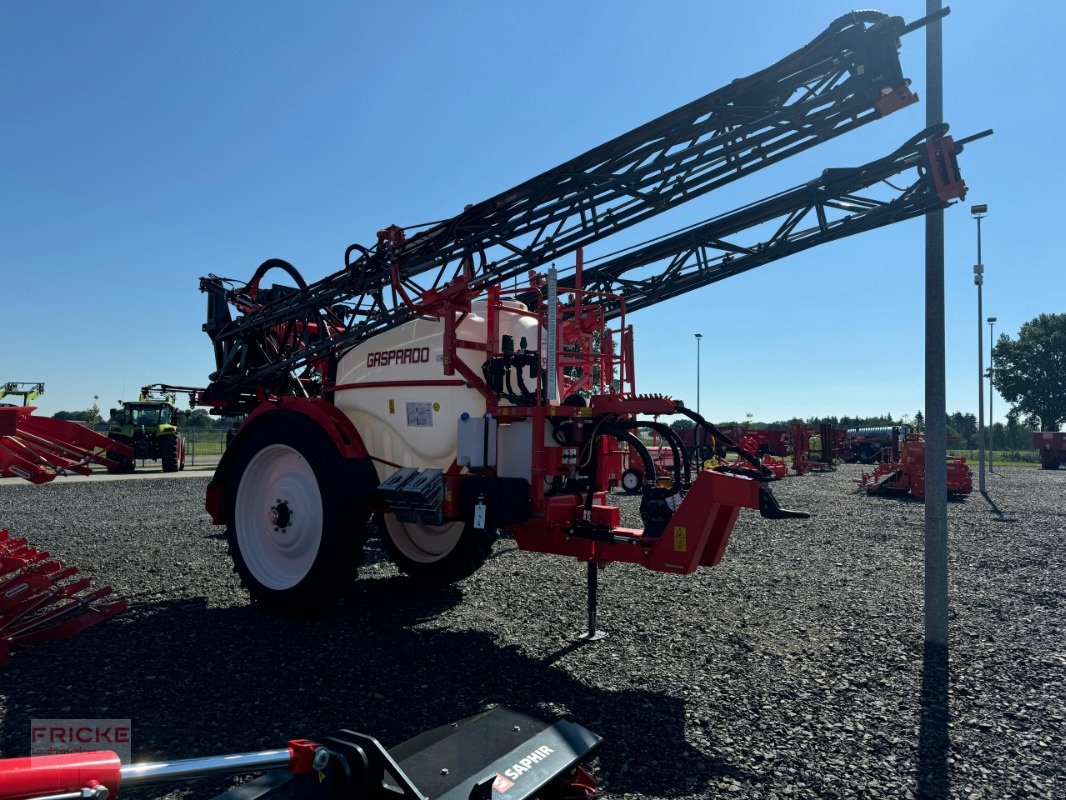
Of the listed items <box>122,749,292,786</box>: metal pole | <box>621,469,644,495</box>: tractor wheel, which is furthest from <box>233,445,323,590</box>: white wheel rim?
<box>122,749,292,786</box>: metal pole

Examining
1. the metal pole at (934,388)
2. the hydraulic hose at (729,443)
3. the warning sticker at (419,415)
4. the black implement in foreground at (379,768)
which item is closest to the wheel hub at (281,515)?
the warning sticker at (419,415)

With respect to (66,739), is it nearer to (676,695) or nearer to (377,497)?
(377,497)

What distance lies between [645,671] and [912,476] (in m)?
14.9

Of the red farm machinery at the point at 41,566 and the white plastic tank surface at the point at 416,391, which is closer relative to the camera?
the red farm machinery at the point at 41,566

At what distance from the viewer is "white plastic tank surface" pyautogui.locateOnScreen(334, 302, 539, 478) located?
5.67 meters

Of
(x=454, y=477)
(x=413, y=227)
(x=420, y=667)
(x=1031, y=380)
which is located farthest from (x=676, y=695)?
(x=1031, y=380)

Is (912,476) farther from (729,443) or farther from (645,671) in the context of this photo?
(645,671)

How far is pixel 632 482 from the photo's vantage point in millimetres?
5316

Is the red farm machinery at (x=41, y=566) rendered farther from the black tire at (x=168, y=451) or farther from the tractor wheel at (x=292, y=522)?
the black tire at (x=168, y=451)

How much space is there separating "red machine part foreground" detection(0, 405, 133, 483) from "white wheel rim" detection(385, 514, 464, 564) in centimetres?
253

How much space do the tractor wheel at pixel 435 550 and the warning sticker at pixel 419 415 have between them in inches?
47.1

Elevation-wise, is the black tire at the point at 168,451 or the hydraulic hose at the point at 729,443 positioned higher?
the hydraulic hose at the point at 729,443

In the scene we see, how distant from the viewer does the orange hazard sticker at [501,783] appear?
6.77 ft

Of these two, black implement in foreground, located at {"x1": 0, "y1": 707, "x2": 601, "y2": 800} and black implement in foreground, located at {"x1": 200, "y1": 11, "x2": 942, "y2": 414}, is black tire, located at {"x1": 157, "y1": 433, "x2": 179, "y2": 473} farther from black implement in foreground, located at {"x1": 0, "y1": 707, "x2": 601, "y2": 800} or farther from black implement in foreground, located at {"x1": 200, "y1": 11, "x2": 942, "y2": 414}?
black implement in foreground, located at {"x1": 0, "y1": 707, "x2": 601, "y2": 800}
